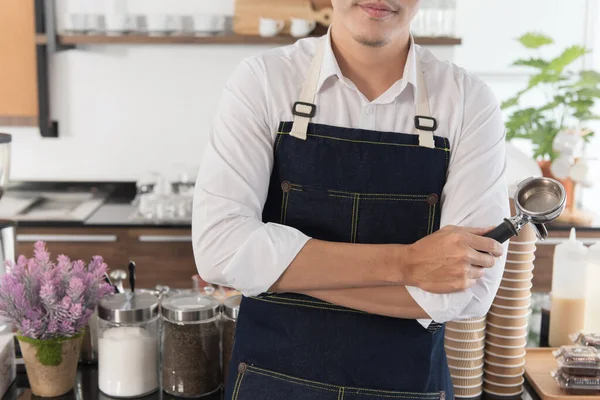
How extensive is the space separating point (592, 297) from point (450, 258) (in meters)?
0.88

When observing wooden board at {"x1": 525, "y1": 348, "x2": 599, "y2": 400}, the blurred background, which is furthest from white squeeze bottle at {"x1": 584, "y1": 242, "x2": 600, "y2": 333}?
the blurred background

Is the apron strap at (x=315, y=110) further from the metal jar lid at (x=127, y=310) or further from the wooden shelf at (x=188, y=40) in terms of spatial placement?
the wooden shelf at (x=188, y=40)

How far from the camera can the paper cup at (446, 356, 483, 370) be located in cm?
183

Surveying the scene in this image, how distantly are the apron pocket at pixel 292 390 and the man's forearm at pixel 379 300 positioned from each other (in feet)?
0.59

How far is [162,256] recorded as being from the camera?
389cm

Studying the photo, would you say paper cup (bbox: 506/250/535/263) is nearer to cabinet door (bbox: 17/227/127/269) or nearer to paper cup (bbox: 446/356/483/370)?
paper cup (bbox: 446/356/483/370)

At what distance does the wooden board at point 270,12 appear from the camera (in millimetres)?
4137

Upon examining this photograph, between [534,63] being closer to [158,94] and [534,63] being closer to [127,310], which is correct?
[158,94]

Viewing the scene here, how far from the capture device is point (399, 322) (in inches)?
62.8

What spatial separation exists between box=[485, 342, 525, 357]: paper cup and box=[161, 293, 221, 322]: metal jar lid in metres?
0.65

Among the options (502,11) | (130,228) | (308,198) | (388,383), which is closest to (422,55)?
(308,198)

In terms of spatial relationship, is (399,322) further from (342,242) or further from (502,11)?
(502,11)

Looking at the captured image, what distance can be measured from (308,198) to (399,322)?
0.31 metres

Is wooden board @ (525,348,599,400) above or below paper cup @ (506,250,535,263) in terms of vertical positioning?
below
